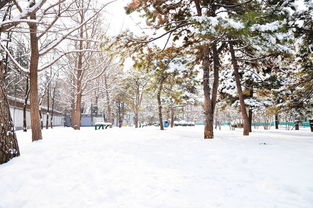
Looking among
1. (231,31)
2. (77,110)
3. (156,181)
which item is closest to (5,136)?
(156,181)

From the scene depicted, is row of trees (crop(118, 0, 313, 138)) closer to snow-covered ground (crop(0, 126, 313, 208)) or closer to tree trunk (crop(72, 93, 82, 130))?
snow-covered ground (crop(0, 126, 313, 208))

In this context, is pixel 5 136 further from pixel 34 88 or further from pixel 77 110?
pixel 77 110

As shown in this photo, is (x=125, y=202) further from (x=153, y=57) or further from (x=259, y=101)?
(x=259, y=101)

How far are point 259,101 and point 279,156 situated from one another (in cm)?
1226

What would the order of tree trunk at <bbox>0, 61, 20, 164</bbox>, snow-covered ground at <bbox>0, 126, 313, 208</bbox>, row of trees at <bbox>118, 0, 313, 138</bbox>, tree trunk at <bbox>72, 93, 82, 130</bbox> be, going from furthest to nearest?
tree trunk at <bbox>72, 93, 82, 130</bbox>
row of trees at <bbox>118, 0, 313, 138</bbox>
tree trunk at <bbox>0, 61, 20, 164</bbox>
snow-covered ground at <bbox>0, 126, 313, 208</bbox>

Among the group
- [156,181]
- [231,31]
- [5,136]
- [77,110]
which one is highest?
[231,31]

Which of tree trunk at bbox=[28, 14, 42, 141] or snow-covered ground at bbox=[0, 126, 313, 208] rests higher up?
tree trunk at bbox=[28, 14, 42, 141]

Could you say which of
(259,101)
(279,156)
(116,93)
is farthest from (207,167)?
(116,93)

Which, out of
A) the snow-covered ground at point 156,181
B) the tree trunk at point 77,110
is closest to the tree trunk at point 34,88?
the snow-covered ground at point 156,181

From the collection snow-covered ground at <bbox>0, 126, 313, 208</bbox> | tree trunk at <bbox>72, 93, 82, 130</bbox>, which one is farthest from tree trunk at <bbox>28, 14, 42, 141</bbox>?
tree trunk at <bbox>72, 93, 82, 130</bbox>

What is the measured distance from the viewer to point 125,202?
2.66 metres

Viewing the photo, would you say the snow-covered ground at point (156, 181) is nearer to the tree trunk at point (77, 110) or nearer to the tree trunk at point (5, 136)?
the tree trunk at point (5, 136)

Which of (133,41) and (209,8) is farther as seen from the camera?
(209,8)

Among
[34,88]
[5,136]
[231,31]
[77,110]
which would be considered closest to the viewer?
[5,136]
